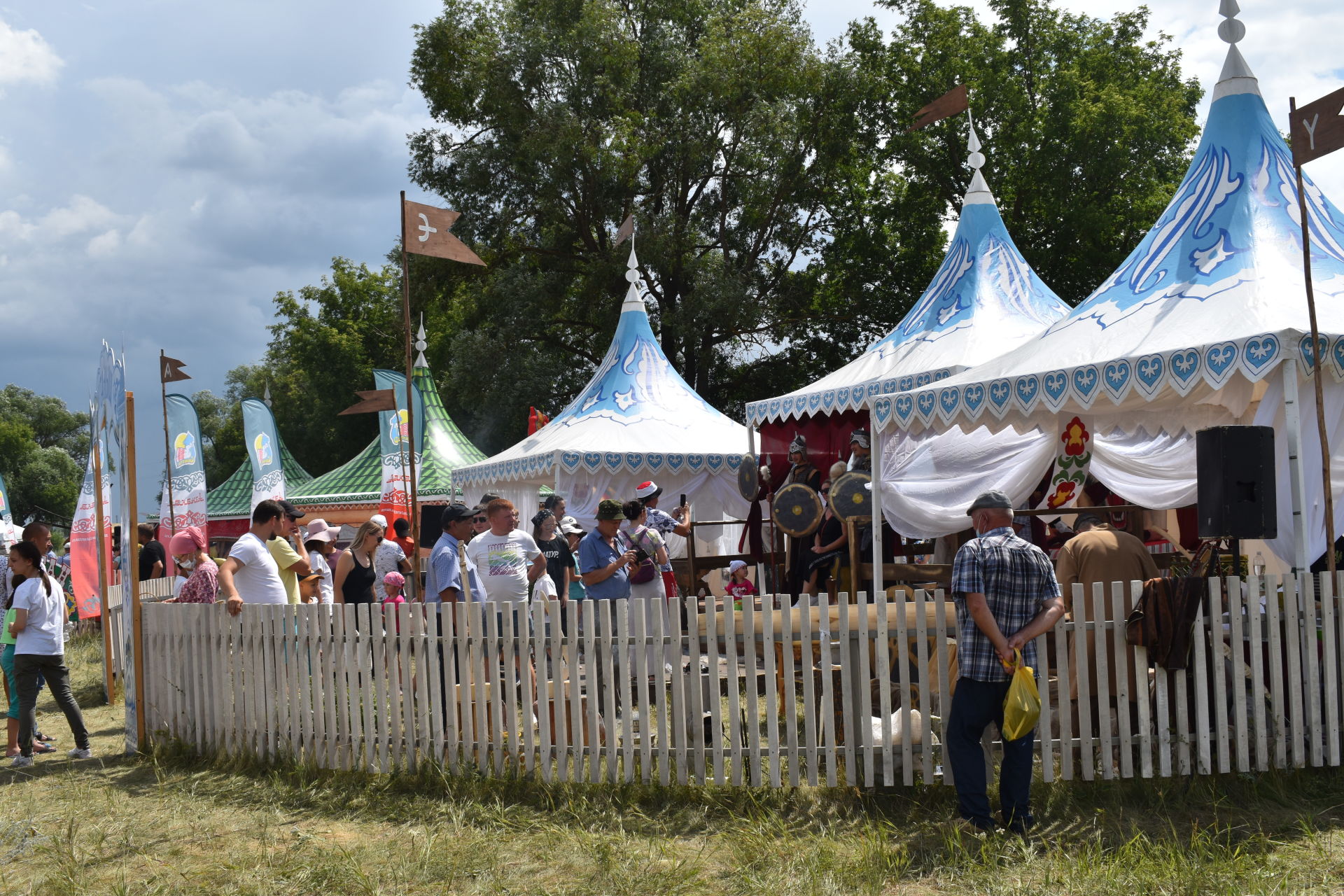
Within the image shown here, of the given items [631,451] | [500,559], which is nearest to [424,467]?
[631,451]

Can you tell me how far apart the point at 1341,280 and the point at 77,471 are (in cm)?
6632

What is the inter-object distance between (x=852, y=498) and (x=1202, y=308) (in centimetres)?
332

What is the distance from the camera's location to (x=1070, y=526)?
11133mm

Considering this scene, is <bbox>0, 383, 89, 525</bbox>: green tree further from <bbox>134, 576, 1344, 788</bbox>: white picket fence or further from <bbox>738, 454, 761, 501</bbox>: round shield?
<bbox>134, 576, 1344, 788</bbox>: white picket fence

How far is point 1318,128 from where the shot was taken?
5742 mm

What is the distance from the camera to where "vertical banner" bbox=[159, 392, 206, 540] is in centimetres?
1333

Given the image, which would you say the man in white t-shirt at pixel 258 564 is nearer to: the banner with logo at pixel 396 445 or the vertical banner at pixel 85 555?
the vertical banner at pixel 85 555

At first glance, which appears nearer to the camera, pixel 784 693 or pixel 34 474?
pixel 784 693

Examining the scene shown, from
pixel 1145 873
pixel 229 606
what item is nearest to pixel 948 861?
pixel 1145 873

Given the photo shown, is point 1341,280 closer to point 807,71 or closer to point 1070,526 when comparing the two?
point 1070,526

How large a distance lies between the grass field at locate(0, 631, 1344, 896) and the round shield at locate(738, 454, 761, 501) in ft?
22.4

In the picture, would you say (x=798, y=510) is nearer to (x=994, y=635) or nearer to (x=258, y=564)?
(x=258, y=564)

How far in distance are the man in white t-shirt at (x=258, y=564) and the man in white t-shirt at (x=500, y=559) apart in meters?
1.23

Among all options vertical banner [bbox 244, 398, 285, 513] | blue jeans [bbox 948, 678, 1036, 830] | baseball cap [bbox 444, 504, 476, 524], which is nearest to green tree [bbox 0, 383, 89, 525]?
vertical banner [bbox 244, 398, 285, 513]
